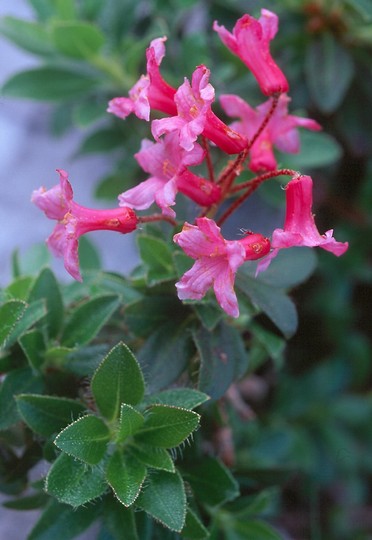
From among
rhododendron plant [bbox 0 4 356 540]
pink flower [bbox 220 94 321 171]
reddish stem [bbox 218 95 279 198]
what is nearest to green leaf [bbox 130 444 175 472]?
rhododendron plant [bbox 0 4 356 540]

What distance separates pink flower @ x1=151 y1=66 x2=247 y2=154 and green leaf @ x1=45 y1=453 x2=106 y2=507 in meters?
0.56

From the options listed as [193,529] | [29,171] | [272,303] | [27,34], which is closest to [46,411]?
[193,529]

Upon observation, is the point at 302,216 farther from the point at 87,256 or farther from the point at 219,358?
the point at 87,256

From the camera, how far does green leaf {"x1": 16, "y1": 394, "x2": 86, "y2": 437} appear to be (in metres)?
1.35

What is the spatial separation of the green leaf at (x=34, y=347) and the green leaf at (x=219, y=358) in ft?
0.99

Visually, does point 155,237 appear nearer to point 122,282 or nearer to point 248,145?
point 122,282

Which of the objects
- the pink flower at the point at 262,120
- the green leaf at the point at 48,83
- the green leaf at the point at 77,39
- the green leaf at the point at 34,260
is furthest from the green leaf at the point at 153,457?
the green leaf at the point at 48,83

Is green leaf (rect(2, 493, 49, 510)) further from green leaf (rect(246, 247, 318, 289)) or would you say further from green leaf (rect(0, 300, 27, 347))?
green leaf (rect(246, 247, 318, 289))

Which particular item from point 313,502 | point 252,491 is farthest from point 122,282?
point 313,502

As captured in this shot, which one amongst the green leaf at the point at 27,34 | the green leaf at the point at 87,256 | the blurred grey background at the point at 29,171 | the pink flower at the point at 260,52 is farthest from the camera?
the blurred grey background at the point at 29,171

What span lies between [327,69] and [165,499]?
1.53 meters

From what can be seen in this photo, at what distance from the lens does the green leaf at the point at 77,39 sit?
2.08 metres

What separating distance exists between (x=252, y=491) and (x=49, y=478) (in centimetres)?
74

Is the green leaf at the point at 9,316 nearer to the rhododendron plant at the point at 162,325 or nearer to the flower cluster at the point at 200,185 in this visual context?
the rhododendron plant at the point at 162,325
